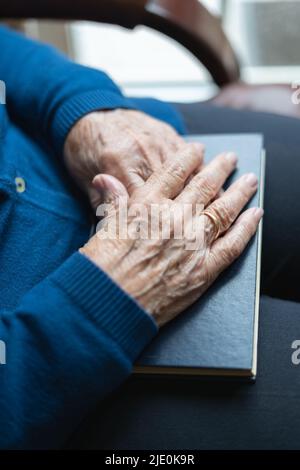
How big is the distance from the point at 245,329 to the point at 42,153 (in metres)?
0.38

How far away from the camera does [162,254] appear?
0.55 meters

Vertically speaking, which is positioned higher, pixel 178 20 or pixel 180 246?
pixel 178 20

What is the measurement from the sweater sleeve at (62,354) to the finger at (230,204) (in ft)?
0.46

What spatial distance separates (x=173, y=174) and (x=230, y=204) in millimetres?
74

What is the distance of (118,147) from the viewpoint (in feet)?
2.22

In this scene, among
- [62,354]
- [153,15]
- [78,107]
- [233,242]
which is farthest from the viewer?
[153,15]

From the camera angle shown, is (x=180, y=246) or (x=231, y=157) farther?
(x=231, y=157)

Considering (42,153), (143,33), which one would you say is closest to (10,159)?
(42,153)

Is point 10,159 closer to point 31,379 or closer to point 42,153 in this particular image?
point 42,153

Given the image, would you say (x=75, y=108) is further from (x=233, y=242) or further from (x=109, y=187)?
(x=233, y=242)

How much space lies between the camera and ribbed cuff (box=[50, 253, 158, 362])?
19.7 inches

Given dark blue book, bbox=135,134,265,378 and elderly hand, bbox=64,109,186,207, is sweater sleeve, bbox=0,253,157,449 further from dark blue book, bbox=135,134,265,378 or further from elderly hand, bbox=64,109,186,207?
elderly hand, bbox=64,109,186,207

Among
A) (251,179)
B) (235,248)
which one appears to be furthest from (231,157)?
(235,248)

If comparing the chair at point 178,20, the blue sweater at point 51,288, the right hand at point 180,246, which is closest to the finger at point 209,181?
the right hand at point 180,246
